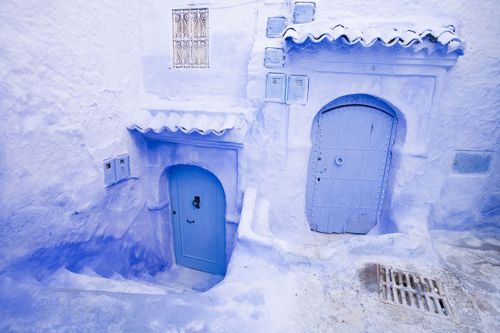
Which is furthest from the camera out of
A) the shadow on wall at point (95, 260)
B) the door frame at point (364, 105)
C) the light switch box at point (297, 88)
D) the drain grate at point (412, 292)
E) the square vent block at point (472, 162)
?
the door frame at point (364, 105)

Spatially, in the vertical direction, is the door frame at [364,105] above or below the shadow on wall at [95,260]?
above

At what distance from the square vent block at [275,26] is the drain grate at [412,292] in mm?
3346

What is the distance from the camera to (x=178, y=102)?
480 centimetres

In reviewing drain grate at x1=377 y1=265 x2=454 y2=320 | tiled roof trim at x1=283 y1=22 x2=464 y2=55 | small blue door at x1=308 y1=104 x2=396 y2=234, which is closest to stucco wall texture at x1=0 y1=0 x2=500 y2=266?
tiled roof trim at x1=283 y1=22 x2=464 y2=55

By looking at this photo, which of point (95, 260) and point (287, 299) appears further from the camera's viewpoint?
point (95, 260)

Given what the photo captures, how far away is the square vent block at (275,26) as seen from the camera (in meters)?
4.01

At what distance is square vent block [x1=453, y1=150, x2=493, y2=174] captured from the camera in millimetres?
4023

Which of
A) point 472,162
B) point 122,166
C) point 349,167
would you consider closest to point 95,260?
point 122,166

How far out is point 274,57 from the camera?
3922 millimetres

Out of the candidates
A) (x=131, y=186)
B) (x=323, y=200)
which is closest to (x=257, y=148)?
(x=323, y=200)

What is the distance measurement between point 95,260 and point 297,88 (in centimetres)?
388

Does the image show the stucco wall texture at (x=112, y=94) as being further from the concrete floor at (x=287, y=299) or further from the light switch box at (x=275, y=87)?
the concrete floor at (x=287, y=299)

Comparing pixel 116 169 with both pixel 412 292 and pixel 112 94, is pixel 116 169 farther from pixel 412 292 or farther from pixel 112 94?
pixel 412 292

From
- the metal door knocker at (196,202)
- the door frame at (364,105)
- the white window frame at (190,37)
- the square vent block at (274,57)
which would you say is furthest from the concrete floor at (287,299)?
the white window frame at (190,37)
